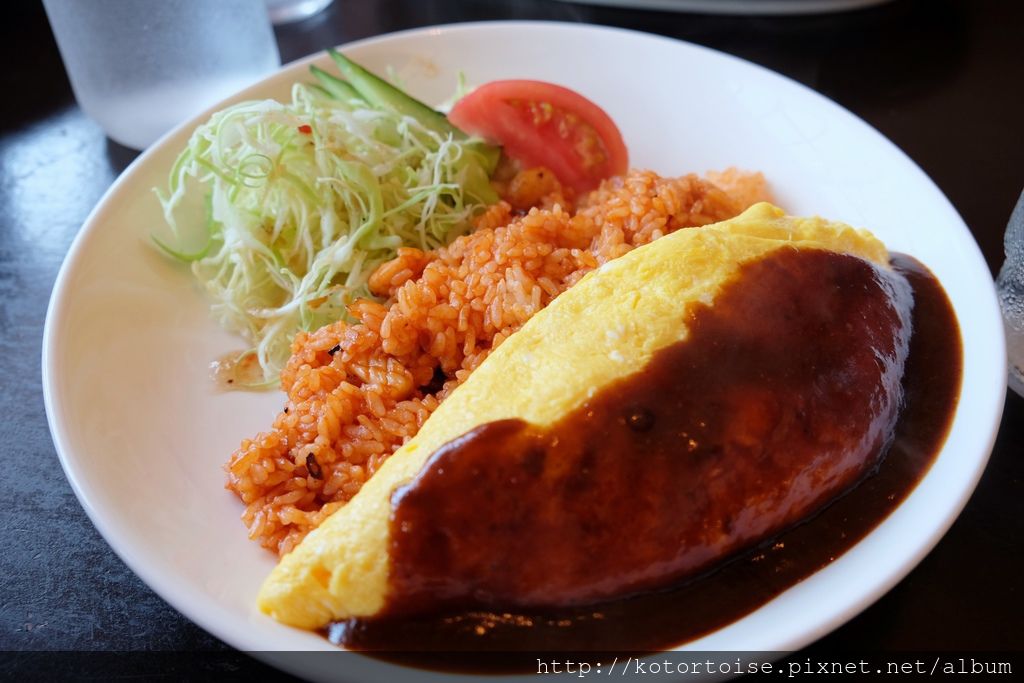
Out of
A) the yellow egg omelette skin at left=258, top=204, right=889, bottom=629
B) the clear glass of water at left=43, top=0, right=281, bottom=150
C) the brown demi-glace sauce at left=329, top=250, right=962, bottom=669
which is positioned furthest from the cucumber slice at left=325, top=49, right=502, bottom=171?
the brown demi-glace sauce at left=329, top=250, right=962, bottom=669

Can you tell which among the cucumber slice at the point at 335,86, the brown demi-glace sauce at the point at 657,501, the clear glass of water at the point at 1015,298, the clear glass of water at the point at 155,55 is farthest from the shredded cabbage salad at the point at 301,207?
the clear glass of water at the point at 1015,298

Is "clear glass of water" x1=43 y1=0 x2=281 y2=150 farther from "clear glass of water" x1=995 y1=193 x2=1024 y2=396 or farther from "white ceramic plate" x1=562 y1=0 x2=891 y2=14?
"clear glass of water" x1=995 y1=193 x2=1024 y2=396

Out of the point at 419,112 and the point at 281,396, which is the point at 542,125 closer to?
the point at 419,112

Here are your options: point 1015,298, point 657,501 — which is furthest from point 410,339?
point 1015,298

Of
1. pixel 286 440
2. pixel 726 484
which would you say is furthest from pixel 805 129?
pixel 286 440

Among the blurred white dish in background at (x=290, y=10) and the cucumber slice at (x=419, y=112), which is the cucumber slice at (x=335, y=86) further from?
the blurred white dish in background at (x=290, y=10)

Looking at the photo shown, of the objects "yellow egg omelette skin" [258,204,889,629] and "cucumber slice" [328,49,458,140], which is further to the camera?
"cucumber slice" [328,49,458,140]
